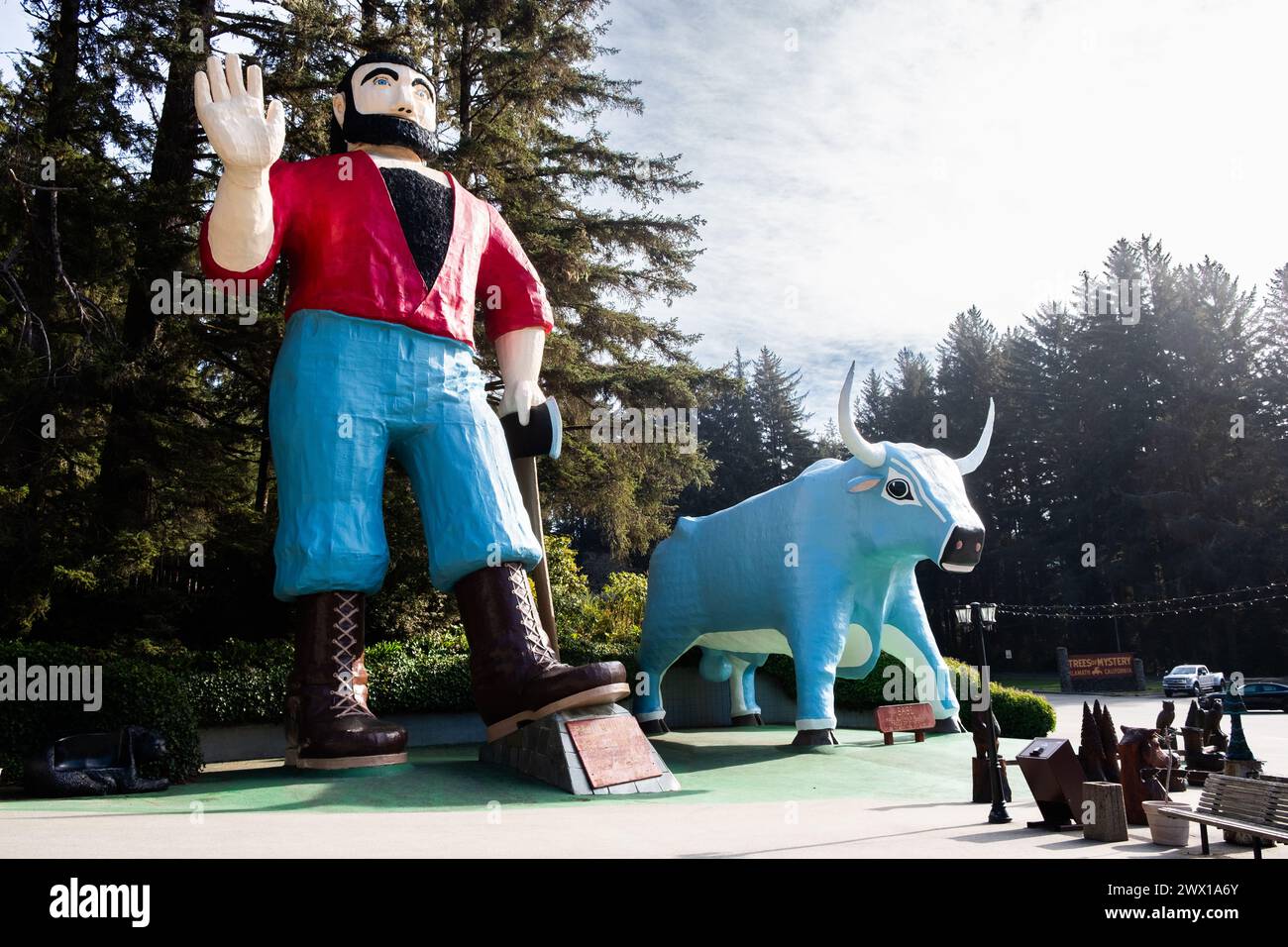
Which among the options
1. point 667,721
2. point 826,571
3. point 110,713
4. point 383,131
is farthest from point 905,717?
point 383,131

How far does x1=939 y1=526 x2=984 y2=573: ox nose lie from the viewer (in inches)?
429

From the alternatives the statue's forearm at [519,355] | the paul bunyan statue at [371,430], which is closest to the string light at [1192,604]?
the statue's forearm at [519,355]

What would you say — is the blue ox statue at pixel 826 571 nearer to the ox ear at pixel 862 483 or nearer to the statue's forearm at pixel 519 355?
the ox ear at pixel 862 483

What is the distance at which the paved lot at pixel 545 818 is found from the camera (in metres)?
5.19

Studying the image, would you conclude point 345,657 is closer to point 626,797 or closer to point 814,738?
point 626,797

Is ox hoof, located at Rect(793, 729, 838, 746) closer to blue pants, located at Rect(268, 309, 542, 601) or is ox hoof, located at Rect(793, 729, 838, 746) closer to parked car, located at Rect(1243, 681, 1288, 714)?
blue pants, located at Rect(268, 309, 542, 601)

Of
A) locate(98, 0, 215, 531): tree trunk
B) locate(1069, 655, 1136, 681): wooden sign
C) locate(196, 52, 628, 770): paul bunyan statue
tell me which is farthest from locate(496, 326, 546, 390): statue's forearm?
locate(1069, 655, 1136, 681): wooden sign

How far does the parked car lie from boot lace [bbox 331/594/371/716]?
69.7ft

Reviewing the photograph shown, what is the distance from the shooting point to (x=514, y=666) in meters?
7.54

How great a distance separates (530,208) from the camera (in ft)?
51.1

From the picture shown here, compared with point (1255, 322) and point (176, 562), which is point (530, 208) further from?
point (1255, 322)

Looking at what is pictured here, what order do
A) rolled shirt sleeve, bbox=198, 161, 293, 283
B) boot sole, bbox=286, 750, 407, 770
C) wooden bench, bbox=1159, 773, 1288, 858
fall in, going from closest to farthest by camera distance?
wooden bench, bbox=1159, 773, 1288, 858
boot sole, bbox=286, 750, 407, 770
rolled shirt sleeve, bbox=198, 161, 293, 283
